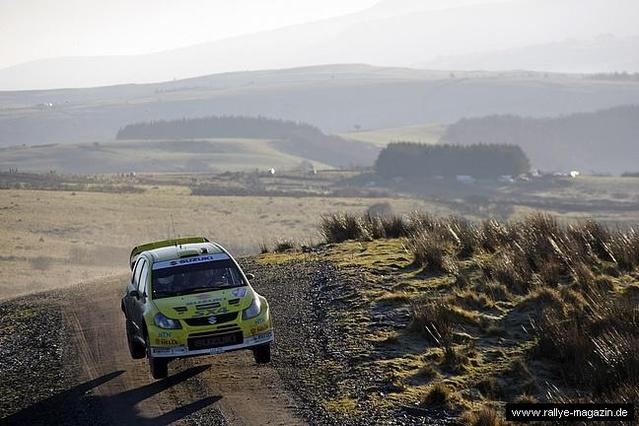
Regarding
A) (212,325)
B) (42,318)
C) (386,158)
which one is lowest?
(386,158)

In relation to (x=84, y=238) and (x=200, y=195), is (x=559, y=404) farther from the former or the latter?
(x=200, y=195)

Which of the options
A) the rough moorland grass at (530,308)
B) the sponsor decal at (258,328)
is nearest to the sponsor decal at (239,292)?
the sponsor decal at (258,328)

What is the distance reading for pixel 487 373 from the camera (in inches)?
578

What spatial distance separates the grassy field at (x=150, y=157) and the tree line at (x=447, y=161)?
40.3m

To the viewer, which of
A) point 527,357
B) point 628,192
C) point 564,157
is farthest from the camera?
point 564,157

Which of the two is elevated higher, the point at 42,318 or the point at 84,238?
the point at 42,318

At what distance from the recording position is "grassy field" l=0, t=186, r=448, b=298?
159 ft

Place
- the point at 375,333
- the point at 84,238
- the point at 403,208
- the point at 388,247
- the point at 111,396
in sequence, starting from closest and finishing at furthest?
the point at 111,396 < the point at 375,333 < the point at 388,247 < the point at 84,238 < the point at 403,208

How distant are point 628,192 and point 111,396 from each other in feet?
289

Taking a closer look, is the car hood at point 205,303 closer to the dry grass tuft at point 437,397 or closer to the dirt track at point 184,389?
the dirt track at point 184,389

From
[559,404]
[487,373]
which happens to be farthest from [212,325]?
[559,404]

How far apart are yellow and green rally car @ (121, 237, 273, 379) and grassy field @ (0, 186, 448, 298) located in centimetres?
2521

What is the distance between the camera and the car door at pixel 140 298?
1544cm

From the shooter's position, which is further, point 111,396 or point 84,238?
point 84,238
